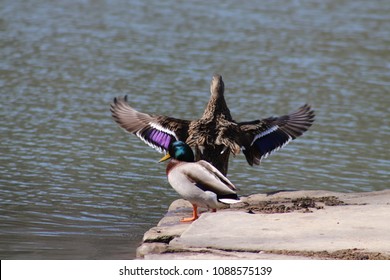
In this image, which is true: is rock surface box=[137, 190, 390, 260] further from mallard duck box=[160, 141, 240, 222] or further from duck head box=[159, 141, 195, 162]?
duck head box=[159, 141, 195, 162]

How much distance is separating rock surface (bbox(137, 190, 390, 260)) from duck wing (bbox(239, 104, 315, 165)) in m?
0.87

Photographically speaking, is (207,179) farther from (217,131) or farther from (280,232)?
(217,131)

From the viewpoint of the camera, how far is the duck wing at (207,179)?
8.34 metres

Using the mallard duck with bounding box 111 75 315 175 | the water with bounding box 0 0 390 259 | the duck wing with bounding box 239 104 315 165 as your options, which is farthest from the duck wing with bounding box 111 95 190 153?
the water with bounding box 0 0 390 259

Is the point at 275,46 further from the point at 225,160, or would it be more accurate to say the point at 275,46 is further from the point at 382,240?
the point at 382,240

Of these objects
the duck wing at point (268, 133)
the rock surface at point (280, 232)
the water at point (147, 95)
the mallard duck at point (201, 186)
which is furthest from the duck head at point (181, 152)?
the duck wing at point (268, 133)

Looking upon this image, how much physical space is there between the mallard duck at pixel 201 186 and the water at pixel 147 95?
667 millimetres

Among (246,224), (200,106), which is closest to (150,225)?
(246,224)

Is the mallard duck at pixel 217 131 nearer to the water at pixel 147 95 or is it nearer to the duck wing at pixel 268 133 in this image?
the duck wing at pixel 268 133

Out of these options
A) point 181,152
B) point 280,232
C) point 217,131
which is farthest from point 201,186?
point 217,131

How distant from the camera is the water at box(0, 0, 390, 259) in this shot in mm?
10016

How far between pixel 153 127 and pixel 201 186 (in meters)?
1.73

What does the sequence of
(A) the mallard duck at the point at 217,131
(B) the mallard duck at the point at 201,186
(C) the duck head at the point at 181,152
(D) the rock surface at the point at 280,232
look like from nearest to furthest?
(D) the rock surface at the point at 280,232 → (B) the mallard duck at the point at 201,186 → (C) the duck head at the point at 181,152 → (A) the mallard duck at the point at 217,131
